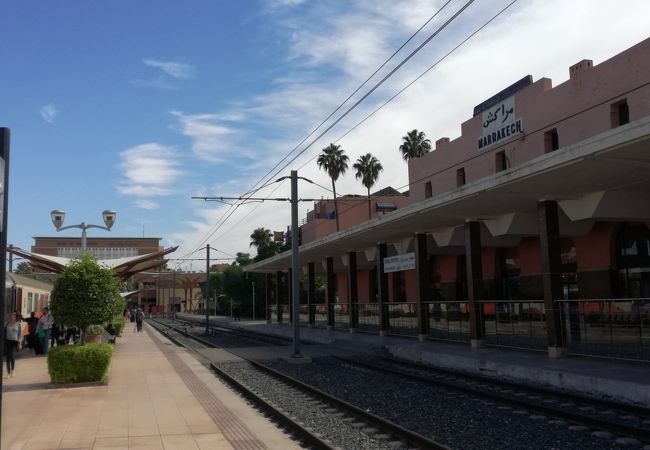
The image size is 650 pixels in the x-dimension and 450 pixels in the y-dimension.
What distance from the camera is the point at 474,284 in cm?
2097

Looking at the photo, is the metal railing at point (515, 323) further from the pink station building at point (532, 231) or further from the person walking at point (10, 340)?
the person walking at point (10, 340)

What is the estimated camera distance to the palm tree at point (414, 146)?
202ft

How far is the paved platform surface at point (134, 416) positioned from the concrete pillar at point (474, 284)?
9.36 meters

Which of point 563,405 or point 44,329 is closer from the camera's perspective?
point 563,405

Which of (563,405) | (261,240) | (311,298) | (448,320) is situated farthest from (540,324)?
(261,240)

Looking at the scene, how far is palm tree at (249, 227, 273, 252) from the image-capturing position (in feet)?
274

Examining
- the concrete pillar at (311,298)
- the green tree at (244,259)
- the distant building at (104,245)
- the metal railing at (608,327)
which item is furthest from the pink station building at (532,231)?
the distant building at (104,245)

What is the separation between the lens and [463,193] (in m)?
17.4

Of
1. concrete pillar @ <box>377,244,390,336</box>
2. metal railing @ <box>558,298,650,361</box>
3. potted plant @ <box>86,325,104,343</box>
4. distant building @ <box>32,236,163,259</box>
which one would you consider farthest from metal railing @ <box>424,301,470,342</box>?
distant building @ <box>32,236,163,259</box>

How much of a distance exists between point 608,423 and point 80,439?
766 centimetres

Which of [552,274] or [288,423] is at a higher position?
[552,274]

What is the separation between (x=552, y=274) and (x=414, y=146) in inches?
1795

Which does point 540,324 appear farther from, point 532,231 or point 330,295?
point 330,295

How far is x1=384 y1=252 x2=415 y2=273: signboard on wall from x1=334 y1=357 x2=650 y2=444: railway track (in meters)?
9.64
